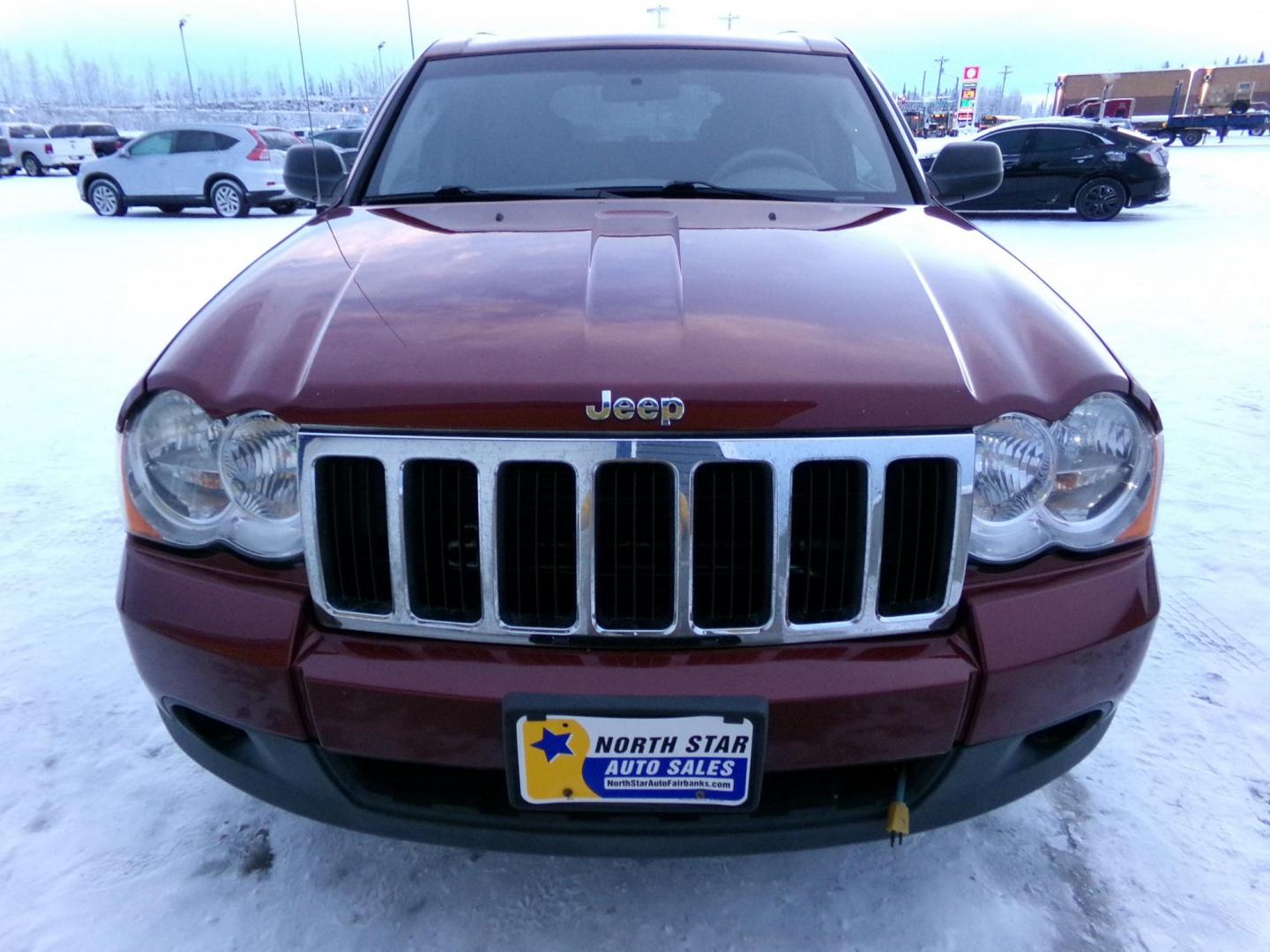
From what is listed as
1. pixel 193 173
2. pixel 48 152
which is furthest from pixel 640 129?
pixel 48 152

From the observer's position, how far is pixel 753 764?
1.41 metres

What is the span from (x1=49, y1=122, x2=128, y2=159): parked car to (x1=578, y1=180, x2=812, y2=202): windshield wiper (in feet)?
98.2

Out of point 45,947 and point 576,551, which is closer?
point 576,551

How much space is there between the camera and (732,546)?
1.43 m

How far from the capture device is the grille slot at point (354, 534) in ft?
4.75

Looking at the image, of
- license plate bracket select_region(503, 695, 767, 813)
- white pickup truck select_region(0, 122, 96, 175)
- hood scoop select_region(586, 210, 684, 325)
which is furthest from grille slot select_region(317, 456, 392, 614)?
white pickup truck select_region(0, 122, 96, 175)

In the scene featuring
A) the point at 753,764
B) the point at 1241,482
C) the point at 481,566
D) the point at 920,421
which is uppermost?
the point at 920,421

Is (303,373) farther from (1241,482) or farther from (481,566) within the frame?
(1241,482)

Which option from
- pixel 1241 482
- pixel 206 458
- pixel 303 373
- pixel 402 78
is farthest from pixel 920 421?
pixel 1241 482

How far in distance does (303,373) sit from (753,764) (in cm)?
94

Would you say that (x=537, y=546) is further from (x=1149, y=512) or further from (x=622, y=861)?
(x=1149, y=512)

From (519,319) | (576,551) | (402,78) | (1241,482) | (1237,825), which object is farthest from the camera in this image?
(1241,482)

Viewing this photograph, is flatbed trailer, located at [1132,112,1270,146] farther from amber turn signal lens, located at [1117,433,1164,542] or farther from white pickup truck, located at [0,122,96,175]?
amber turn signal lens, located at [1117,433,1164,542]

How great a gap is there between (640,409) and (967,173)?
6.59 ft
